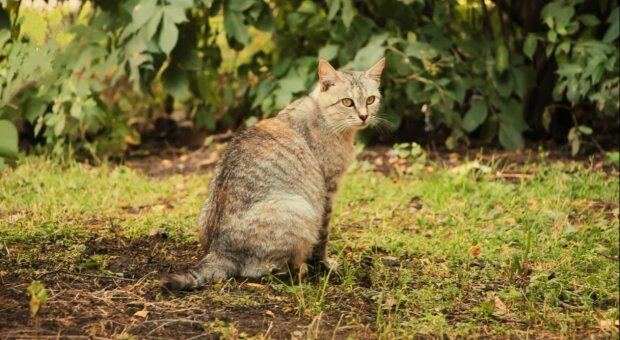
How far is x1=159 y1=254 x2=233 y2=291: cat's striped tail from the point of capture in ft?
12.2

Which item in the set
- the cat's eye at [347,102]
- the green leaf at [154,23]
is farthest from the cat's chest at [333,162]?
the green leaf at [154,23]

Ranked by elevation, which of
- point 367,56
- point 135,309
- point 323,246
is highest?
point 367,56

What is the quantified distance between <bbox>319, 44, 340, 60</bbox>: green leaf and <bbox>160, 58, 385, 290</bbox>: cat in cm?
167

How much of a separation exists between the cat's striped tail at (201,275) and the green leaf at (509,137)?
136 inches

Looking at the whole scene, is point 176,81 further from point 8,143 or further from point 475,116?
point 8,143

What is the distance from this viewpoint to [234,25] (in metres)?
6.09

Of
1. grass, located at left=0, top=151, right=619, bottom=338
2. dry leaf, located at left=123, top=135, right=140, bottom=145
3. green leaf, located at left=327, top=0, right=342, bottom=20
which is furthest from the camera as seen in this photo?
dry leaf, located at left=123, top=135, right=140, bottom=145

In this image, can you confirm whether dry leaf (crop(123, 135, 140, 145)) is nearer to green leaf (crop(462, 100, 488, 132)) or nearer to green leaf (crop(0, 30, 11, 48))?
green leaf (crop(462, 100, 488, 132))

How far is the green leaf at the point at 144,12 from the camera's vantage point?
5.59 meters

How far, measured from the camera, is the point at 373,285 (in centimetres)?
407

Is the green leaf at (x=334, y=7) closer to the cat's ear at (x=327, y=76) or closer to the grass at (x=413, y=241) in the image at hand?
the grass at (x=413, y=241)

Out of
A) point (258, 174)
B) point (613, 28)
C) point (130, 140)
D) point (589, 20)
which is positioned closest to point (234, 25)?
point (130, 140)

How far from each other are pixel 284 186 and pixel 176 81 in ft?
8.26

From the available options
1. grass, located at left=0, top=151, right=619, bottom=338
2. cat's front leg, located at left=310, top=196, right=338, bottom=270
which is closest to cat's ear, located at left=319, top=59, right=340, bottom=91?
cat's front leg, located at left=310, top=196, right=338, bottom=270
